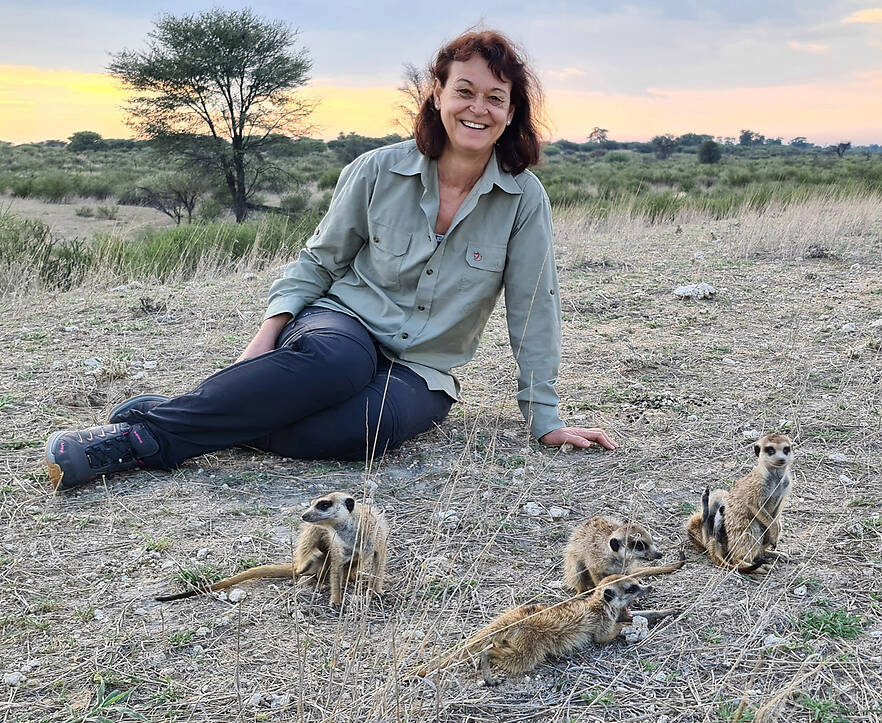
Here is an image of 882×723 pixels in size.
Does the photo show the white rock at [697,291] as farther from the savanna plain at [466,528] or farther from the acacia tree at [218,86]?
the acacia tree at [218,86]

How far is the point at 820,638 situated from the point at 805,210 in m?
10.1

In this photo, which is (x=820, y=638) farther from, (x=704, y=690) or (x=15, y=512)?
(x=15, y=512)

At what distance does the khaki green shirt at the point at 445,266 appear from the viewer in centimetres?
387

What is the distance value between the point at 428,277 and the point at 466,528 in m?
1.33

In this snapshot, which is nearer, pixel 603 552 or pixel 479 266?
A: pixel 603 552

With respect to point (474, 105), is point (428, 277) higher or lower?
lower

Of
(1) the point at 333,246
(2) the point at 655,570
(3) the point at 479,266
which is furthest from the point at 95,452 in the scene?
(2) the point at 655,570

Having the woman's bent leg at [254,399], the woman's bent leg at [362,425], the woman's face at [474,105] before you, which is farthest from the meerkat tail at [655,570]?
the woman's face at [474,105]

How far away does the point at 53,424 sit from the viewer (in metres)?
4.05

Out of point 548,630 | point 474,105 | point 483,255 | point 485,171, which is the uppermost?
point 474,105

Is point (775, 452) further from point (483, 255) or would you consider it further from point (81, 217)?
point (81, 217)

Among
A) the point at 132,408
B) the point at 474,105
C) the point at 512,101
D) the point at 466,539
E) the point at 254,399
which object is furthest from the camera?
the point at 512,101

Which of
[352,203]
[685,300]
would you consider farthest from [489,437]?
[685,300]

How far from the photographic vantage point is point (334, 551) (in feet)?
8.64
